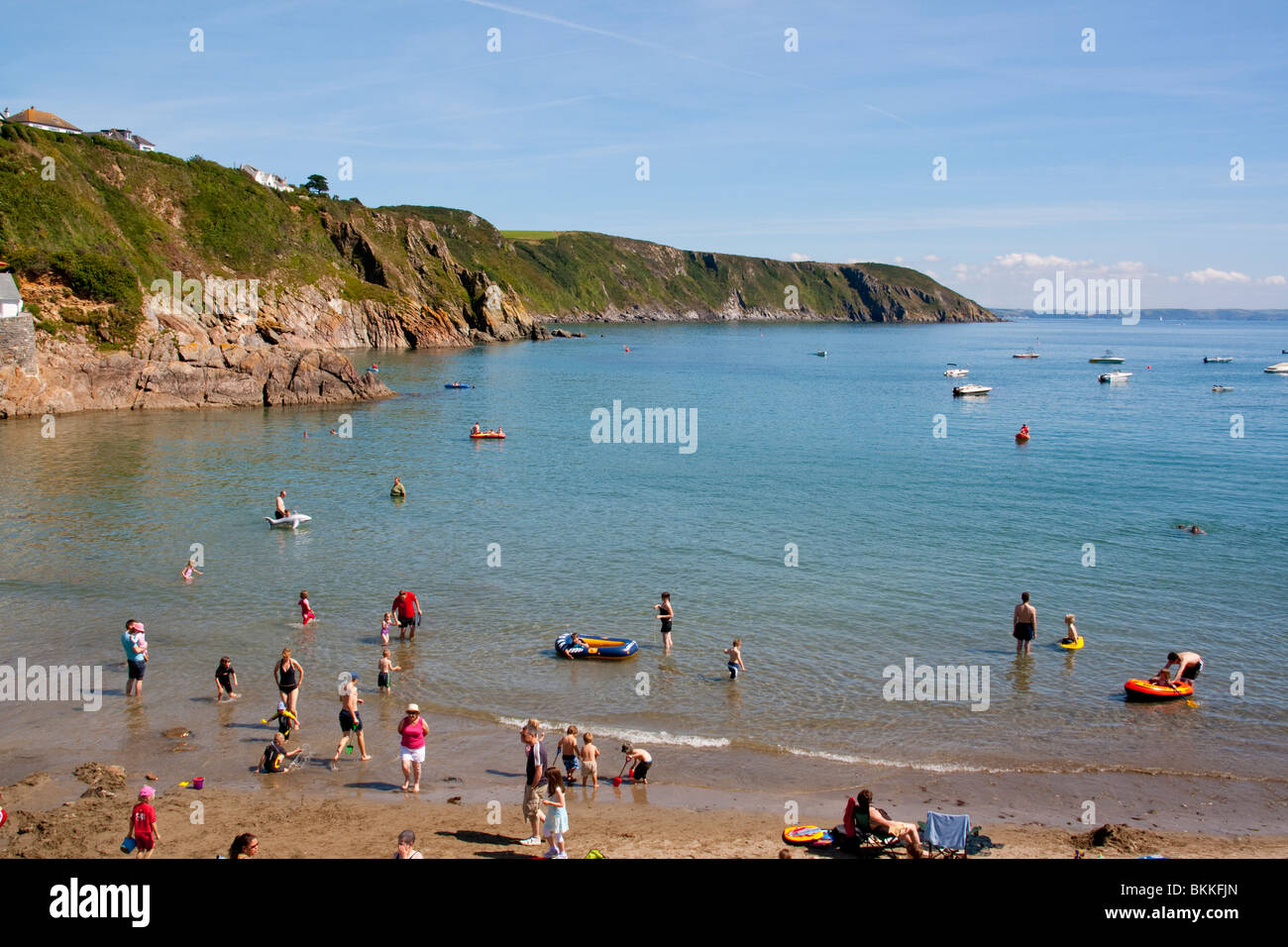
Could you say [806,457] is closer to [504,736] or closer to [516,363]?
[504,736]

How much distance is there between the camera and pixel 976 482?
46594 millimetres

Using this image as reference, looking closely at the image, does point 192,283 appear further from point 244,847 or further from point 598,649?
point 244,847

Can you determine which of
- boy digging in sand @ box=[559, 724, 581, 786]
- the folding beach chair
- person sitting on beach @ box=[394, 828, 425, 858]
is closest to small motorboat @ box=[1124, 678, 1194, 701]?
the folding beach chair

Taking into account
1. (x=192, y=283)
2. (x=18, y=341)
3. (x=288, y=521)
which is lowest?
(x=288, y=521)

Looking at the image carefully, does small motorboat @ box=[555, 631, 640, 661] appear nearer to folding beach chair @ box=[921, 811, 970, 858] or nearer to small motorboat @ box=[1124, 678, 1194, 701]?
folding beach chair @ box=[921, 811, 970, 858]

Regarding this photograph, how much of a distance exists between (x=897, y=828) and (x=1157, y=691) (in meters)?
10.6

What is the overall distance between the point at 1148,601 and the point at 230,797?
26.3 meters

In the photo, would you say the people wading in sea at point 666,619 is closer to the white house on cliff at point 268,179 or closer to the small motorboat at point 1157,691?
the small motorboat at point 1157,691

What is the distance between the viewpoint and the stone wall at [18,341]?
54.1m

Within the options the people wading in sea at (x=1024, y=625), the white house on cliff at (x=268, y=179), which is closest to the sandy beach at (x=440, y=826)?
the people wading in sea at (x=1024, y=625)

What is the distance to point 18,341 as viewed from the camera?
5503cm

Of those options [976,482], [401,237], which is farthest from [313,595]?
[401,237]

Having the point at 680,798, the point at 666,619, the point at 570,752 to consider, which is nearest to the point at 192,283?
the point at 666,619
